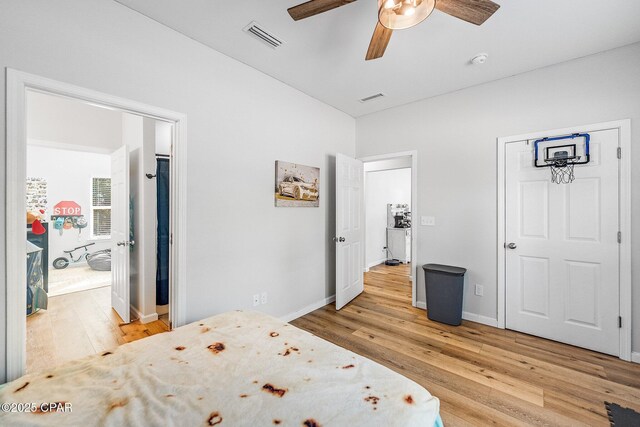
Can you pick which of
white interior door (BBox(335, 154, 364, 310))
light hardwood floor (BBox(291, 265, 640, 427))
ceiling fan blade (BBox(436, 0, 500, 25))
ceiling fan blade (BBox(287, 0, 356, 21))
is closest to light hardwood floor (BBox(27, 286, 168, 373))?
light hardwood floor (BBox(291, 265, 640, 427))

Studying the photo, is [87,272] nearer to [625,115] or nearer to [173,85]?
[173,85]

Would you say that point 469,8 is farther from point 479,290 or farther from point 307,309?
point 307,309

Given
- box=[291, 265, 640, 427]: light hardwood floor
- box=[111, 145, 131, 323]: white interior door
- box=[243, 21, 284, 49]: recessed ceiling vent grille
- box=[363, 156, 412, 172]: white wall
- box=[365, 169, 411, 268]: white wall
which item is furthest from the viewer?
box=[365, 169, 411, 268]: white wall

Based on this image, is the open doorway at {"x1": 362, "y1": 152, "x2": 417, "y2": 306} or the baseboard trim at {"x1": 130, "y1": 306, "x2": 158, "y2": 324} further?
the open doorway at {"x1": 362, "y1": 152, "x2": 417, "y2": 306}

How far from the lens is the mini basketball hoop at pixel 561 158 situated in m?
2.49

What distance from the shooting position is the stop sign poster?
5.62 meters

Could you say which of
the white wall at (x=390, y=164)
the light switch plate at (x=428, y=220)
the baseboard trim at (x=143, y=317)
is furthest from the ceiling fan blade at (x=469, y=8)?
the baseboard trim at (x=143, y=317)

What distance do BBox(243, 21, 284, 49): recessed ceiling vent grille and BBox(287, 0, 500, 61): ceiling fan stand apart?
2.10 ft

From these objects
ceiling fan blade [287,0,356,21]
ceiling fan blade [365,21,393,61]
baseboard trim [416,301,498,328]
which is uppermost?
ceiling fan blade [287,0,356,21]

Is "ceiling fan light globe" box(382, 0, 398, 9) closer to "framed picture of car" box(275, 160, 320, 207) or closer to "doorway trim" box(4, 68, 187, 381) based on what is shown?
"framed picture of car" box(275, 160, 320, 207)

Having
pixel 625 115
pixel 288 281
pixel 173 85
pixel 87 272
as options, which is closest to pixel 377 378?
pixel 288 281

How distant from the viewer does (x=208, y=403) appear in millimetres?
1039

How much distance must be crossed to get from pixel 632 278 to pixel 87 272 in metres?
7.93

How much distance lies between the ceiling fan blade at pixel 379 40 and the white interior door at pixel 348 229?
1.59 meters
